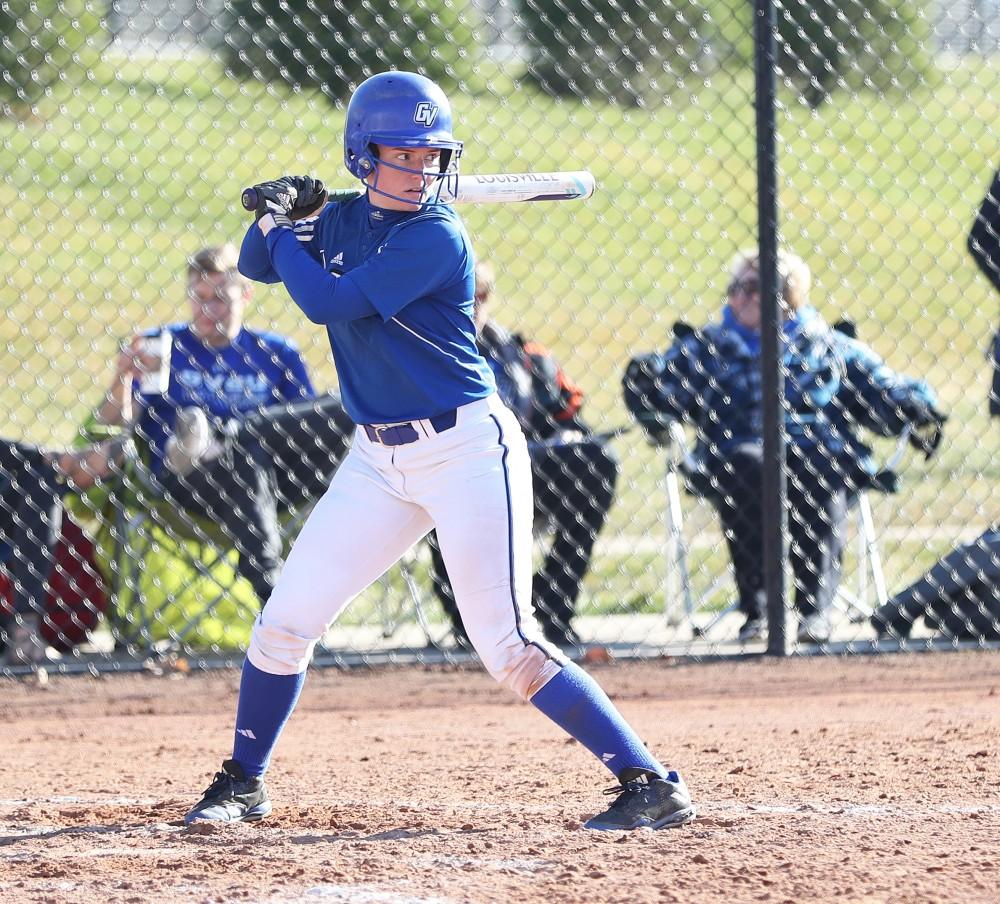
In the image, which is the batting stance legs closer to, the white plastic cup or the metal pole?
the metal pole

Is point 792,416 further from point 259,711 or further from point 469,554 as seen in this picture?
point 259,711

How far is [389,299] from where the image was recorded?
3.05 m

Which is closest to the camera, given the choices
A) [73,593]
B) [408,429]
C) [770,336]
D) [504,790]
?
[408,429]

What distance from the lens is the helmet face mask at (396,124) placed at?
3.10m

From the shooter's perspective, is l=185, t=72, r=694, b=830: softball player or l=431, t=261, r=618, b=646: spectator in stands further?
l=431, t=261, r=618, b=646: spectator in stands

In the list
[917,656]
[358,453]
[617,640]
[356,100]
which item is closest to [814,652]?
[917,656]

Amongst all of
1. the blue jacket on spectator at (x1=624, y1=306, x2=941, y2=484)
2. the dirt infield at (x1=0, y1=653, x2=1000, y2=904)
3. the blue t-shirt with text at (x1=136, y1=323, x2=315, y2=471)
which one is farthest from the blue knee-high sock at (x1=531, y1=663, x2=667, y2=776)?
the blue t-shirt with text at (x1=136, y1=323, x2=315, y2=471)

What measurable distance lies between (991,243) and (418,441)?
3.48 metres

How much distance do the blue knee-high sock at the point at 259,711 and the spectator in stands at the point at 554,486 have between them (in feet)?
7.22

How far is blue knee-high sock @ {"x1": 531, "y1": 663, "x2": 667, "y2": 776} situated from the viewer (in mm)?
3246

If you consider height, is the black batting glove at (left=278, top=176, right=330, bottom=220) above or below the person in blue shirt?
above

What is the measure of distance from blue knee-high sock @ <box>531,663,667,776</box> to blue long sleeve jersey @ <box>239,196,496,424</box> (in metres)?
0.66

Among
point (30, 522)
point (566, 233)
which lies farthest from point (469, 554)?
point (566, 233)

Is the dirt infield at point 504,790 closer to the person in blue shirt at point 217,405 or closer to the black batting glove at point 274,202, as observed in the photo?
the person in blue shirt at point 217,405
